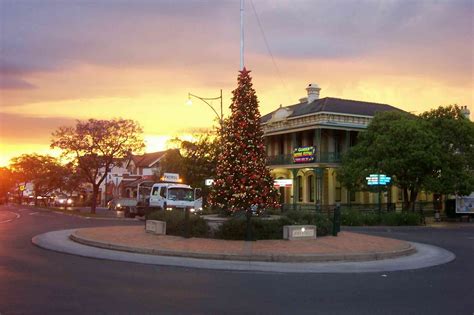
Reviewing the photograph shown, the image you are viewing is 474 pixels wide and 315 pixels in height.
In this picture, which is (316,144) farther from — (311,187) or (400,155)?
(400,155)

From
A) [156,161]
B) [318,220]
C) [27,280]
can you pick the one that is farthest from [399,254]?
[156,161]

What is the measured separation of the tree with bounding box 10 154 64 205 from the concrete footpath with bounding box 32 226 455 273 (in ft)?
154

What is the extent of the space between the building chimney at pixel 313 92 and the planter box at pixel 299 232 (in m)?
33.8

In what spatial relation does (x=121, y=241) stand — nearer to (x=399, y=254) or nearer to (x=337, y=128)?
(x=399, y=254)

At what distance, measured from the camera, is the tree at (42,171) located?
63.3 metres

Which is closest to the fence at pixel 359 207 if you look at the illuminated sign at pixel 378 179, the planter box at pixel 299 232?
the illuminated sign at pixel 378 179

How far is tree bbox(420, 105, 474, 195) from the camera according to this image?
37.4m

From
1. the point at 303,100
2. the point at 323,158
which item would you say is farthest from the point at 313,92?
the point at 323,158

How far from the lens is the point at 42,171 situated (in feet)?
246

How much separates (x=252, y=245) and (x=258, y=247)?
48 cm

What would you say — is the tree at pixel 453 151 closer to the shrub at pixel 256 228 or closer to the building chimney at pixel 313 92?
the building chimney at pixel 313 92

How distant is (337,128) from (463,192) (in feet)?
37.3

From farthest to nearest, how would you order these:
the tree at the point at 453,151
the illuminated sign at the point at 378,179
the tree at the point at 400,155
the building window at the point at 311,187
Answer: the building window at the point at 311,187 → the tree at the point at 453,151 → the tree at the point at 400,155 → the illuminated sign at the point at 378,179

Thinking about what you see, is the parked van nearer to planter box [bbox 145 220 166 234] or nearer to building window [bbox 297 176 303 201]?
planter box [bbox 145 220 166 234]
